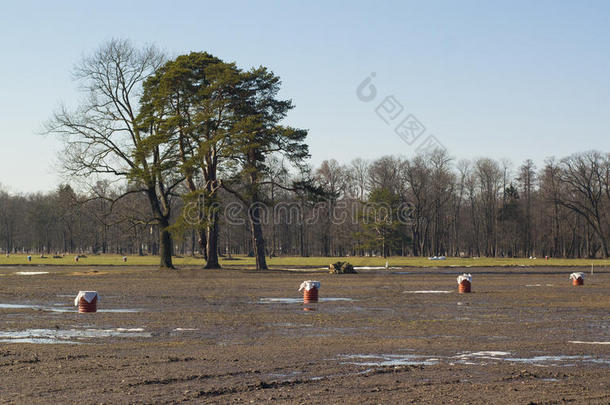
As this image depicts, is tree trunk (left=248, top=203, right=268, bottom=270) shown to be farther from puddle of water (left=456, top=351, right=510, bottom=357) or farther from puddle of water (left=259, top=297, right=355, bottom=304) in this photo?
puddle of water (left=456, top=351, right=510, bottom=357)

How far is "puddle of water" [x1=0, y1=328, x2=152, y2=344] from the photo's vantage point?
643 inches

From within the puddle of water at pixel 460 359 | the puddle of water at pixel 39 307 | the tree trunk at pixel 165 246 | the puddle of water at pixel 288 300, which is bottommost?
the puddle of water at pixel 460 359

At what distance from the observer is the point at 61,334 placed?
17.4 metres

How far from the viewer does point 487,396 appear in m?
10.1

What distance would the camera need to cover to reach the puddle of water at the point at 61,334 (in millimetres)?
16328

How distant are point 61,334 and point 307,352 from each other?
21.4 feet

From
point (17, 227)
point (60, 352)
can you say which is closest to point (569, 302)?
point (60, 352)

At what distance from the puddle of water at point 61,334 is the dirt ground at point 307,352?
0.15 ft

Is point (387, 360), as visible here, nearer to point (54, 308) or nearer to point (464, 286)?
point (54, 308)

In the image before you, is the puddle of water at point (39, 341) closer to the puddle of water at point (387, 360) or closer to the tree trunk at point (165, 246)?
the puddle of water at point (387, 360)

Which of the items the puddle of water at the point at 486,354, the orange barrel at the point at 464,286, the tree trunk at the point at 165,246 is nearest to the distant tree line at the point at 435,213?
the tree trunk at the point at 165,246

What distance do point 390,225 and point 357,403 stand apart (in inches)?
4064

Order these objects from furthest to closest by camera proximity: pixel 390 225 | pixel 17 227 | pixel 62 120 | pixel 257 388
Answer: pixel 17 227 → pixel 390 225 → pixel 62 120 → pixel 257 388

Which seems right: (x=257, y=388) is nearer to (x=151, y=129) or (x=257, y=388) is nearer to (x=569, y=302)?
(x=569, y=302)
